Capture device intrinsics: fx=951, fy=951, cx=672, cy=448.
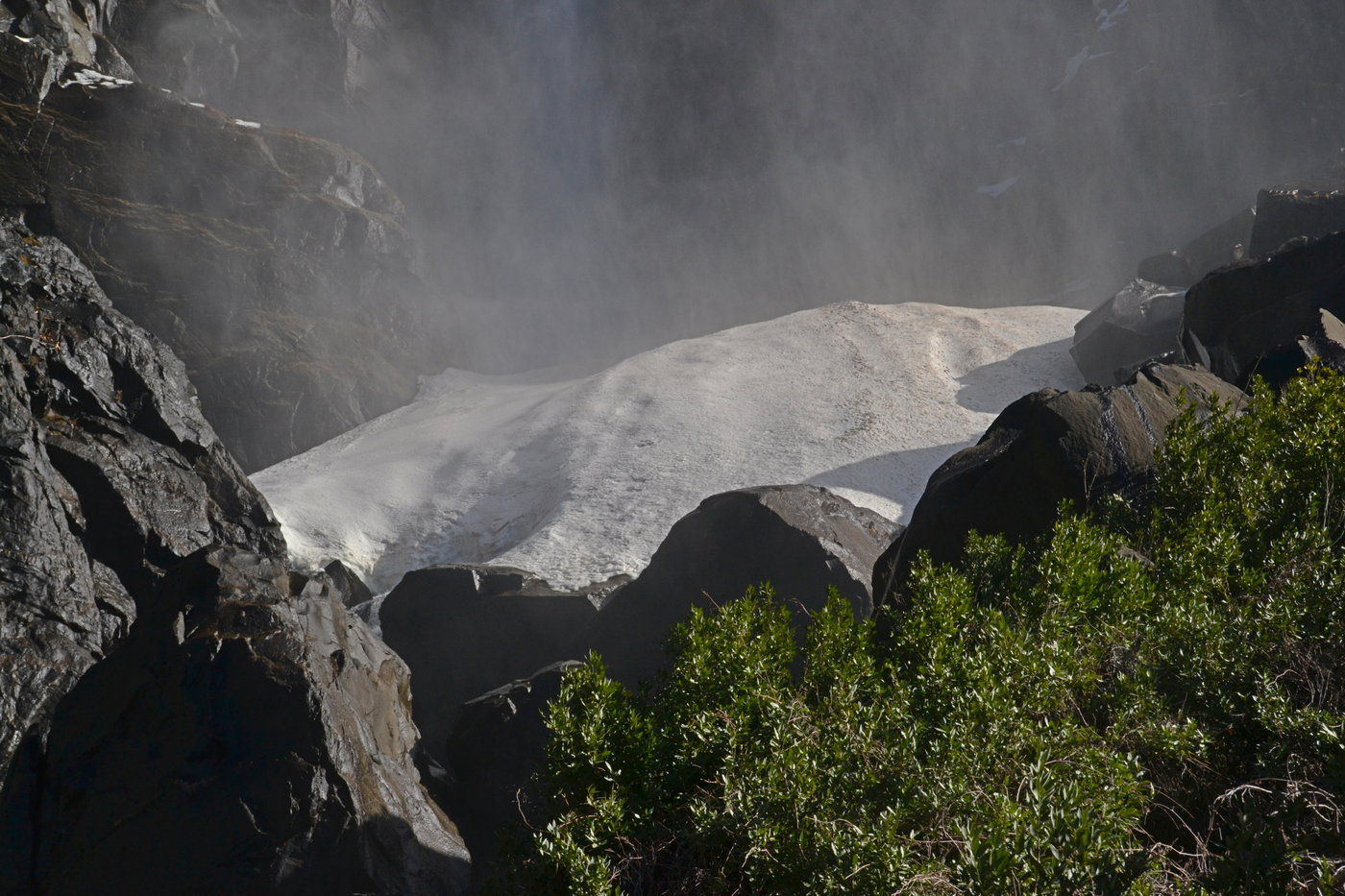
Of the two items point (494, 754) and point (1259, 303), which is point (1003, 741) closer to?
point (494, 754)

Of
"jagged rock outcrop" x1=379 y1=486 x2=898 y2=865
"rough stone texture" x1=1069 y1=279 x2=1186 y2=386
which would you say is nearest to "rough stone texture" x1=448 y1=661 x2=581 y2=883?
"jagged rock outcrop" x1=379 y1=486 x2=898 y2=865

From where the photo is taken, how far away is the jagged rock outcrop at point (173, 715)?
873cm

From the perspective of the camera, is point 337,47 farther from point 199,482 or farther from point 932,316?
point 199,482

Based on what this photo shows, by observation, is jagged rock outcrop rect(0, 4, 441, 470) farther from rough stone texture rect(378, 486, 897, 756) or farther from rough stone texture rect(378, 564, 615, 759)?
rough stone texture rect(378, 486, 897, 756)

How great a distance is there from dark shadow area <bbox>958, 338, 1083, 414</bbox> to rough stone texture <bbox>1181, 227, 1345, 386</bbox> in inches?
473

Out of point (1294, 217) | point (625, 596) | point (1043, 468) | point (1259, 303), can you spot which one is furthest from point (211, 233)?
point (1294, 217)

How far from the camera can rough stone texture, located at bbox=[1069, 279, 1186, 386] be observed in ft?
104

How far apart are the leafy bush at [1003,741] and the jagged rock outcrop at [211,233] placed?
34.6 m

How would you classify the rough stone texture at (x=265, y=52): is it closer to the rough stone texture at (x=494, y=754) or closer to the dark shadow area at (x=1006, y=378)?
the dark shadow area at (x=1006, y=378)

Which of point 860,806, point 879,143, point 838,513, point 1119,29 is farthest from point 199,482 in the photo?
point 1119,29

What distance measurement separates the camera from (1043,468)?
10.3 meters

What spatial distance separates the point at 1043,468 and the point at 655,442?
66.5 ft

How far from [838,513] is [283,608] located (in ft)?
34.1

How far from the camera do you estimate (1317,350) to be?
42.9 ft
